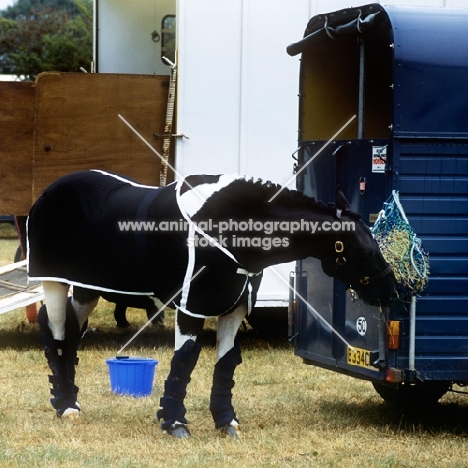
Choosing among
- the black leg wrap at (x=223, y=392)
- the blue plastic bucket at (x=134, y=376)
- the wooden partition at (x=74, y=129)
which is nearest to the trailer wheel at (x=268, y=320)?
the wooden partition at (x=74, y=129)

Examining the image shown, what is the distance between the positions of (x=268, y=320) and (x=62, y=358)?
136 inches

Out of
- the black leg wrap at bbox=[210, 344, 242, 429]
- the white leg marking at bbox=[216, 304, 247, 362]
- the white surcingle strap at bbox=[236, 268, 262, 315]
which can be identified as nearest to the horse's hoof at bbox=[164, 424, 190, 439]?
the black leg wrap at bbox=[210, 344, 242, 429]

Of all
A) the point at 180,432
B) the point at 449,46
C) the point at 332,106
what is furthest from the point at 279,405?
the point at 449,46

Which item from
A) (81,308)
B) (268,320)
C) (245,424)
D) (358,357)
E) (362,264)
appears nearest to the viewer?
(362,264)

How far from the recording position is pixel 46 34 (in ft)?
115

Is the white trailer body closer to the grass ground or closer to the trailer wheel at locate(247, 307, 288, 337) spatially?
the trailer wheel at locate(247, 307, 288, 337)

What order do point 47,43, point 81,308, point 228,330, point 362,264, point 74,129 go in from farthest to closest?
point 47,43 < point 74,129 < point 81,308 < point 228,330 < point 362,264

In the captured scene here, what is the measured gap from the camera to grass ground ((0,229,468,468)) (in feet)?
19.3

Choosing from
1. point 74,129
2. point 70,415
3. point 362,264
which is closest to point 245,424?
point 70,415

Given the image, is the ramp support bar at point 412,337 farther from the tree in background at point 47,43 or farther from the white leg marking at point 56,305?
the tree in background at point 47,43

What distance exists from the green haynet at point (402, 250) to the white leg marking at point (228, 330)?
2.96ft

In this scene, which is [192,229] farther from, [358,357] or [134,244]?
[358,357]

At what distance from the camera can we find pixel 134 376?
771cm

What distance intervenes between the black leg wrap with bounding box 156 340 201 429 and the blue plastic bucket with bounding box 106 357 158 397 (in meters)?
1.38
